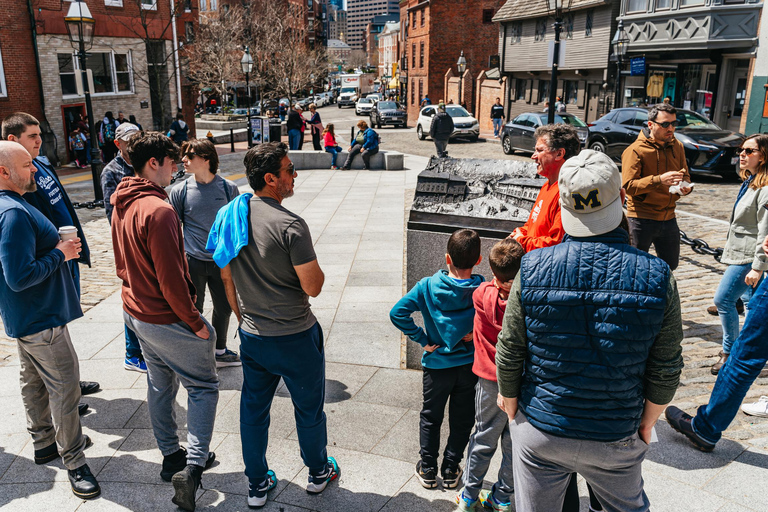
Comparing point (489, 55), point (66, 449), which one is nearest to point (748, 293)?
point (66, 449)

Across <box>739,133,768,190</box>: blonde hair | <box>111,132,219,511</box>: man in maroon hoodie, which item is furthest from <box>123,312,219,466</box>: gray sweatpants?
<box>739,133,768,190</box>: blonde hair

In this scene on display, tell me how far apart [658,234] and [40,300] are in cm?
483

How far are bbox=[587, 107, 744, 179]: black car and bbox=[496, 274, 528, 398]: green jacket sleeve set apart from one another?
13.0 metres

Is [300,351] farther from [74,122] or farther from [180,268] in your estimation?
[74,122]

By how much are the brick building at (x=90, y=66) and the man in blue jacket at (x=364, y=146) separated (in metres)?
7.11

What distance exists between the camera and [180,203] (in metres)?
5.11

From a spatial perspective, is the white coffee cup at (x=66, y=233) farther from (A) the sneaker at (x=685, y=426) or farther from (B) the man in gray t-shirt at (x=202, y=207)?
(A) the sneaker at (x=685, y=426)

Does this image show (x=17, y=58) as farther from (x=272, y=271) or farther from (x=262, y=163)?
(x=272, y=271)

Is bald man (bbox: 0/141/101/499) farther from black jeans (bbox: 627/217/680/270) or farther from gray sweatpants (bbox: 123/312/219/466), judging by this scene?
black jeans (bbox: 627/217/680/270)

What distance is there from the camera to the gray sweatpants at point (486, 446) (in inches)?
127

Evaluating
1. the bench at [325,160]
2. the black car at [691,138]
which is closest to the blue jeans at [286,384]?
the black car at [691,138]

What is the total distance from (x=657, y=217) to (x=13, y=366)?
577cm

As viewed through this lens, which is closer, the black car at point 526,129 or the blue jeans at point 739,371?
the blue jeans at point 739,371

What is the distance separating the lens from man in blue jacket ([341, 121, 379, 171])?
1697cm
